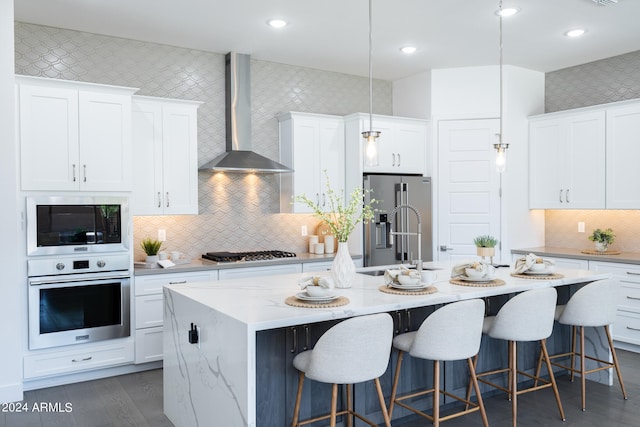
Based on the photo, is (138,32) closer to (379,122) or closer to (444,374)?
(379,122)

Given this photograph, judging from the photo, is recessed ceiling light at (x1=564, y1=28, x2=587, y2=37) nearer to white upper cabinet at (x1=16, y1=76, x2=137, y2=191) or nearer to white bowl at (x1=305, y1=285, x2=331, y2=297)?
white bowl at (x1=305, y1=285, x2=331, y2=297)

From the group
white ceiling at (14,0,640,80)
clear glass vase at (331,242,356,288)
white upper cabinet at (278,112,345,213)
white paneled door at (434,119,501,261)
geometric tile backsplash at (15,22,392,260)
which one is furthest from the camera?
white paneled door at (434,119,501,261)

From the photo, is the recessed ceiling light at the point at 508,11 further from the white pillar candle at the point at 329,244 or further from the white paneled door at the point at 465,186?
A: the white pillar candle at the point at 329,244

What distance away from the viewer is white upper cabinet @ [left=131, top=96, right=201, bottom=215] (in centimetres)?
470

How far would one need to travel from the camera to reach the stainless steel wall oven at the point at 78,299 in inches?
158

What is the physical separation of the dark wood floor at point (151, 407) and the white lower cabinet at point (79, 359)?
0.14 metres

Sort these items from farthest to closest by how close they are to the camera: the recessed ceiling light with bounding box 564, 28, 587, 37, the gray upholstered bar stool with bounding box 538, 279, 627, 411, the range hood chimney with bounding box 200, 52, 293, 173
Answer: the range hood chimney with bounding box 200, 52, 293, 173 → the recessed ceiling light with bounding box 564, 28, 587, 37 → the gray upholstered bar stool with bounding box 538, 279, 627, 411

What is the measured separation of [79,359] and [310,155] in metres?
2.92

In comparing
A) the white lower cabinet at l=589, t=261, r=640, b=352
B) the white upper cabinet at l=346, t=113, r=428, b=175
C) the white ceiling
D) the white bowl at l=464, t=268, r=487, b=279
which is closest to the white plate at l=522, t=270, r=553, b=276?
the white bowl at l=464, t=268, r=487, b=279

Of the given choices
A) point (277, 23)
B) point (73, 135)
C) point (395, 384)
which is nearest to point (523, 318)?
point (395, 384)

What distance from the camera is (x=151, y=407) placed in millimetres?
3723

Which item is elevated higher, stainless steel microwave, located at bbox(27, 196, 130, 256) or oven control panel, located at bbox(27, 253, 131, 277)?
stainless steel microwave, located at bbox(27, 196, 130, 256)

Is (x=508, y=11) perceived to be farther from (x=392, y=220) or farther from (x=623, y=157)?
(x=392, y=220)

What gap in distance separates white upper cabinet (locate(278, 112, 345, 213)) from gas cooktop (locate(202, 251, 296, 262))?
0.54 meters
